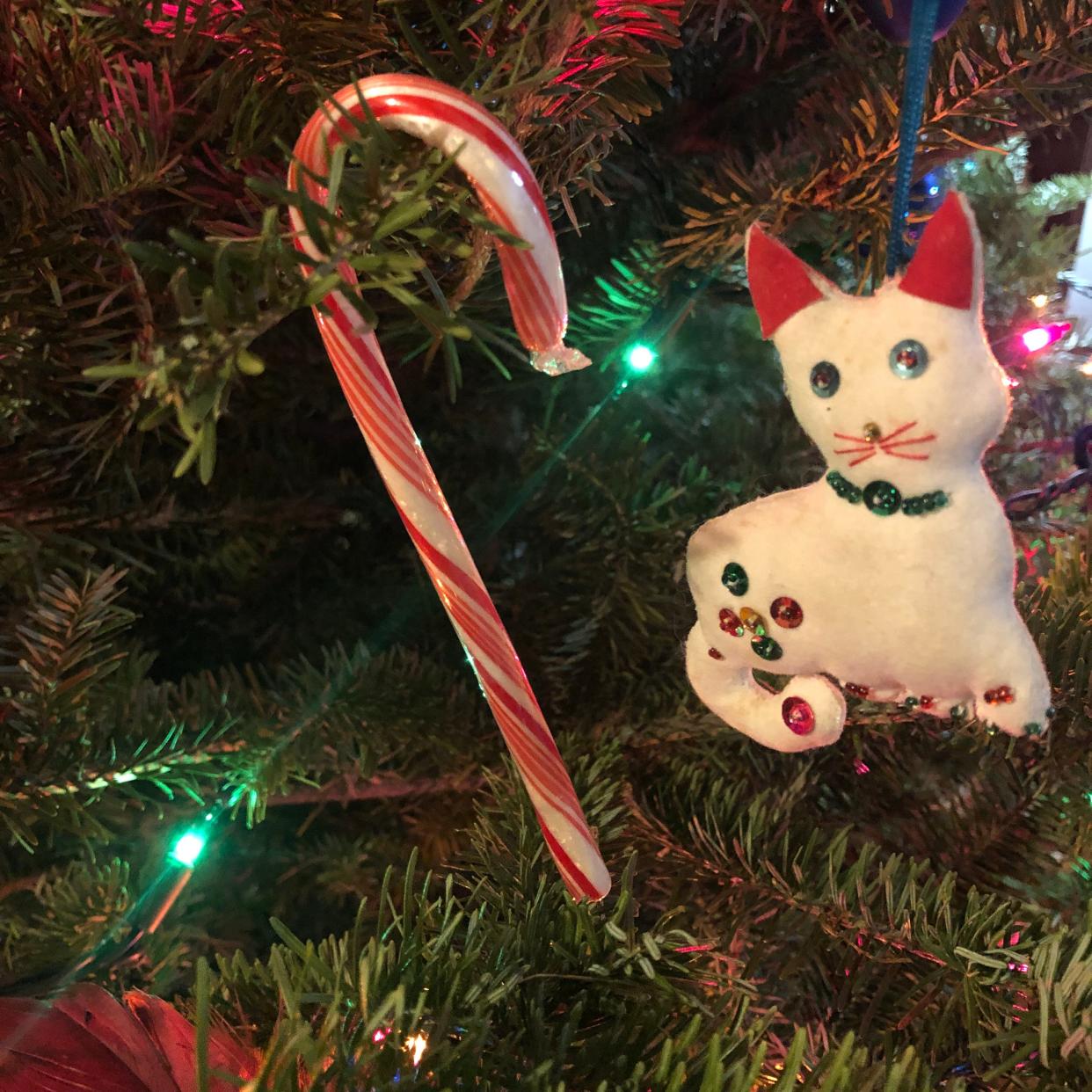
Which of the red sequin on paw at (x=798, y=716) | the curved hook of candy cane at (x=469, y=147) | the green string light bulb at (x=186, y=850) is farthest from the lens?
the green string light bulb at (x=186, y=850)

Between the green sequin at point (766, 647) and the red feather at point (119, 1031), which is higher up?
the green sequin at point (766, 647)

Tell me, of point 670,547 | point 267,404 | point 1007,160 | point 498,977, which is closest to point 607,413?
point 670,547

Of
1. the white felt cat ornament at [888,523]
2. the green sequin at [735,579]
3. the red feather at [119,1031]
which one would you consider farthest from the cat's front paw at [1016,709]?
the red feather at [119,1031]

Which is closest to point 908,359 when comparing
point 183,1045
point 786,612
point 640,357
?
point 786,612

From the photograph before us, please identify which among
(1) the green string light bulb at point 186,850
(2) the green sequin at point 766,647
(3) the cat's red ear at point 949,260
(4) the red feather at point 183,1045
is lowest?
(4) the red feather at point 183,1045

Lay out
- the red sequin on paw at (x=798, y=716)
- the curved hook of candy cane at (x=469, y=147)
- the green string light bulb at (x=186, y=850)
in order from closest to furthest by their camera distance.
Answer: the curved hook of candy cane at (x=469, y=147) < the red sequin on paw at (x=798, y=716) < the green string light bulb at (x=186, y=850)

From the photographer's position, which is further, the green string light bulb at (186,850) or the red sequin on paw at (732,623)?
the green string light bulb at (186,850)

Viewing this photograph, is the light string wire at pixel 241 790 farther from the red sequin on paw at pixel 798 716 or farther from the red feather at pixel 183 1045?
the red sequin on paw at pixel 798 716
